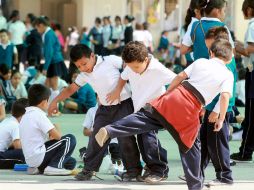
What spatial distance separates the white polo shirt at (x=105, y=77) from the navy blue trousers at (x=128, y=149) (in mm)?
96

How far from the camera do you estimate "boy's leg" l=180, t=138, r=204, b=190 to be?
7.80 metres

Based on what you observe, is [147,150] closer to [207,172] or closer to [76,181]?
[76,181]

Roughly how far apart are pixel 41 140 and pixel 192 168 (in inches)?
89.2

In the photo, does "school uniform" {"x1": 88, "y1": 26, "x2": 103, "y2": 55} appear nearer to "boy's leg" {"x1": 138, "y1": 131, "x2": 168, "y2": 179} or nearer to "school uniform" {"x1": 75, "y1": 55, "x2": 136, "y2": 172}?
"school uniform" {"x1": 75, "y1": 55, "x2": 136, "y2": 172}

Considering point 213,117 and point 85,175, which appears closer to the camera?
point 213,117

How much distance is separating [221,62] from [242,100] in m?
9.66

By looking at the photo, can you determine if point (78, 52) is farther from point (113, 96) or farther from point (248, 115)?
point (248, 115)

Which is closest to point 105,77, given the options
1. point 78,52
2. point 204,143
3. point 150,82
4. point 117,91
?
point 117,91

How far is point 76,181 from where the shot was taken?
877 cm

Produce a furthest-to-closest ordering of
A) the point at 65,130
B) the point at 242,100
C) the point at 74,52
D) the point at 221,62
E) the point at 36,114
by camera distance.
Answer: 1. the point at 242,100
2. the point at 65,130
3. the point at 36,114
4. the point at 74,52
5. the point at 221,62

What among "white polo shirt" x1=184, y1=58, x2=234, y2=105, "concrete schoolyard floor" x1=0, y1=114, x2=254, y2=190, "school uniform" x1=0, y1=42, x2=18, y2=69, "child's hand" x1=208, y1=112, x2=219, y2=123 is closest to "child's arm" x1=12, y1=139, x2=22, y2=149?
"concrete schoolyard floor" x1=0, y1=114, x2=254, y2=190

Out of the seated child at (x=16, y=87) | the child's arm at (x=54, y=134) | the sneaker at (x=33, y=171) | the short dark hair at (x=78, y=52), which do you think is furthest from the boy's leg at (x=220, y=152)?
the seated child at (x=16, y=87)

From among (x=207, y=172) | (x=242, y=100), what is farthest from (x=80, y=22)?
(x=207, y=172)

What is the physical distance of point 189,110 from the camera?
7.71m
